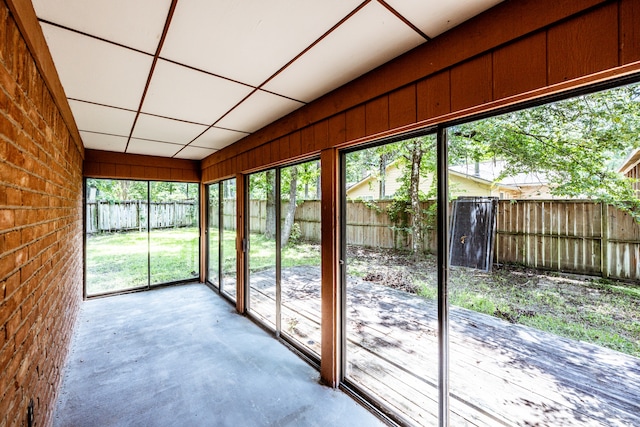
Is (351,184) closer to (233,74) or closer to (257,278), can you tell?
(233,74)

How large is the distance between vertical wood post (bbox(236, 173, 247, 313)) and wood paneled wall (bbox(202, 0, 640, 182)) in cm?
193

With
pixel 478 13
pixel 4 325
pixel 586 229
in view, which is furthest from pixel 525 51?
pixel 4 325

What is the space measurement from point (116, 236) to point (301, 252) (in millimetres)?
3284

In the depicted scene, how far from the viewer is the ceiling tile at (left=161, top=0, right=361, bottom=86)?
1188mm

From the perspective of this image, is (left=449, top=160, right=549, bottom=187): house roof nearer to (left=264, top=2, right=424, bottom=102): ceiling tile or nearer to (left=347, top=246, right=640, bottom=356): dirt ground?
(left=347, top=246, right=640, bottom=356): dirt ground

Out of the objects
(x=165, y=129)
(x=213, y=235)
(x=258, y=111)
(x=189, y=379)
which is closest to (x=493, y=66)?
(x=258, y=111)

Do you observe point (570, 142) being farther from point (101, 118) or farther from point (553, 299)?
point (101, 118)

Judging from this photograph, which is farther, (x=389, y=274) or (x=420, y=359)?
(x=389, y=274)

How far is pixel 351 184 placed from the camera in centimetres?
244

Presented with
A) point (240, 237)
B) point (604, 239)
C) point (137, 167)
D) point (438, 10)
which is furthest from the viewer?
point (137, 167)

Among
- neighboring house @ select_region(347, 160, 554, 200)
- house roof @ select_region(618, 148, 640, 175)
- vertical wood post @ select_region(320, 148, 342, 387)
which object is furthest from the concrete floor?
house roof @ select_region(618, 148, 640, 175)

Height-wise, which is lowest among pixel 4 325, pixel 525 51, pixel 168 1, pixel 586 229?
pixel 4 325

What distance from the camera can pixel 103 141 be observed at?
12.2ft

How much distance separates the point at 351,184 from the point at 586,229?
1626mm
